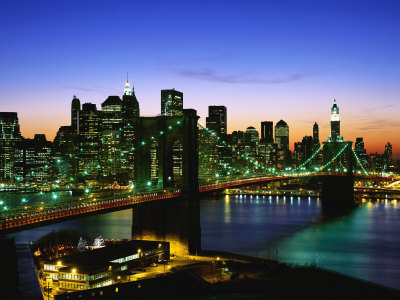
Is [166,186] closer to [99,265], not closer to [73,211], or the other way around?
[73,211]

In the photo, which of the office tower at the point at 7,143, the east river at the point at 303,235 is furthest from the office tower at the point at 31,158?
the east river at the point at 303,235

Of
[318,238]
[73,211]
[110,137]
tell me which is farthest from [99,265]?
[110,137]

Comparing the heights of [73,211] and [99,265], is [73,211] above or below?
above

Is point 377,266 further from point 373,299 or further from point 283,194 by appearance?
point 283,194

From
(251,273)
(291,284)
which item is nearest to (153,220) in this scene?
(251,273)

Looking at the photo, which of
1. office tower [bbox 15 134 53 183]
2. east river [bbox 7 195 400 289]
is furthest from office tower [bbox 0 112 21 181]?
east river [bbox 7 195 400 289]

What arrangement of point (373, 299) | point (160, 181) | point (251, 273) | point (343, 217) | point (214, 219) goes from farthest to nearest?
1. point (343, 217)
2. point (214, 219)
3. point (160, 181)
4. point (251, 273)
5. point (373, 299)
